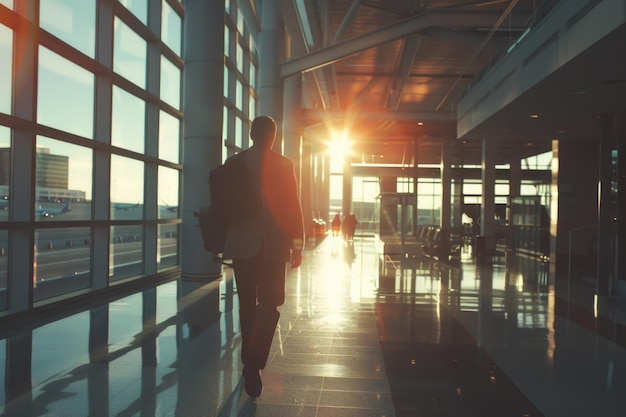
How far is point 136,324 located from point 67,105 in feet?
12.7

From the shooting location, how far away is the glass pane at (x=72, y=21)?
7.99 meters

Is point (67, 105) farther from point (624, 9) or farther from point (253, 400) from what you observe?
point (624, 9)

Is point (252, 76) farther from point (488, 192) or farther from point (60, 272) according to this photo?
point (60, 272)

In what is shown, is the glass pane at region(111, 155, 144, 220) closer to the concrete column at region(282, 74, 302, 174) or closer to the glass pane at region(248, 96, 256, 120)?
the glass pane at region(248, 96, 256, 120)

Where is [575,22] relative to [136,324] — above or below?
above

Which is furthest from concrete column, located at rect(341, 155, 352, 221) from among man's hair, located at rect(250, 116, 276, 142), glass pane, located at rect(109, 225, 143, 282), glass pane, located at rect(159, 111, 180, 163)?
man's hair, located at rect(250, 116, 276, 142)

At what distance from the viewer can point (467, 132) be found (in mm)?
15375

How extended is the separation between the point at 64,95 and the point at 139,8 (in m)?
3.19

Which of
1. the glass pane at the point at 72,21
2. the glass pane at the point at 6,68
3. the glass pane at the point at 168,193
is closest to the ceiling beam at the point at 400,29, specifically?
the glass pane at the point at 168,193

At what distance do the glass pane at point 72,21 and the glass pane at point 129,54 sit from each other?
0.60 metres

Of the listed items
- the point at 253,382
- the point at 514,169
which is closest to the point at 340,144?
the point at 514,169

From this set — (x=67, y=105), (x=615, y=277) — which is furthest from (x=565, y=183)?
(x=67, y=105)

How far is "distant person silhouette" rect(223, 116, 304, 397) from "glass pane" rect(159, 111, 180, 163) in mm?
8774

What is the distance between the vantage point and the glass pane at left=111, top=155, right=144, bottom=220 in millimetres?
10133
